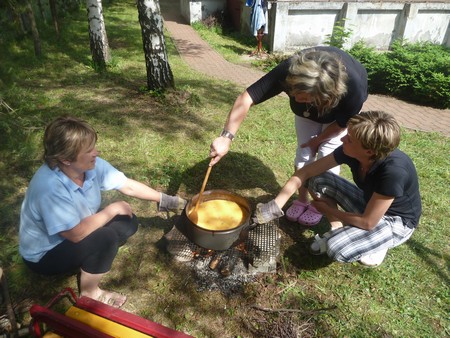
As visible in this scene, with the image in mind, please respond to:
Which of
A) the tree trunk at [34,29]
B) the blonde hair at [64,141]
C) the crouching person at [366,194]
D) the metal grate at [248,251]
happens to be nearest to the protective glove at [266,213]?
the crouching person at [366,194]

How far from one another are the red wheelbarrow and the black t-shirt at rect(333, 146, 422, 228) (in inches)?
67.2

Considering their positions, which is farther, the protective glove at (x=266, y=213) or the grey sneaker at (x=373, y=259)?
the grey sneaker at (x=373, y=259)

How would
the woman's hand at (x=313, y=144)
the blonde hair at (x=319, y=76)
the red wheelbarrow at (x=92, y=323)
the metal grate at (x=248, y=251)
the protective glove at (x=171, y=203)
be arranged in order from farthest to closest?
1. the woman's hand at (x=313, y=144)
2. the metal grate at (x=248, y=251)
3. the protective glove at (x=171, y=203)
4. the blonde hair at (x=319, y=76)
5. the red wheelbarrow at (x=92, y=323)

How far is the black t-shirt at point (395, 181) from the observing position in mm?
2406

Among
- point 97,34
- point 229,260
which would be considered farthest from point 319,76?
point 97,34

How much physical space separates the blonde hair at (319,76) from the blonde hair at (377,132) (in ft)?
0.86

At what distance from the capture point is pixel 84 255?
93.2 inches

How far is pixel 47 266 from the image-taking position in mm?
2334

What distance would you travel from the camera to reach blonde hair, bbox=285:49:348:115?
226cm

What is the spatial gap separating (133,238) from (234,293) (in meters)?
1.13

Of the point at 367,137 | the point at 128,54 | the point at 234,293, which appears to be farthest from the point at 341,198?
the point at 128,54

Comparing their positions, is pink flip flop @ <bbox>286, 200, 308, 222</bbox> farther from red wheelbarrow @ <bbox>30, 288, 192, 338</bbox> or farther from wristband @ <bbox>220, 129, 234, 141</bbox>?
red wheelbarrow @ <bbox>30, 288, 192, 338</bbox>

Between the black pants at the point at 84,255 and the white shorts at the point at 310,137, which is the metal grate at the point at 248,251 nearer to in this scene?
the black pants at the point at 84,255

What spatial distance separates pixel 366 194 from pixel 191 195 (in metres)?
1.89
